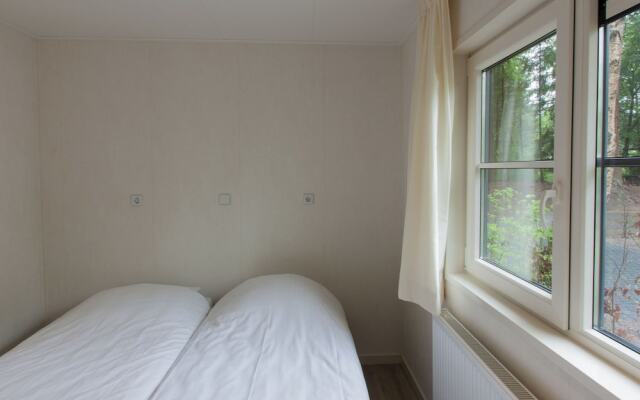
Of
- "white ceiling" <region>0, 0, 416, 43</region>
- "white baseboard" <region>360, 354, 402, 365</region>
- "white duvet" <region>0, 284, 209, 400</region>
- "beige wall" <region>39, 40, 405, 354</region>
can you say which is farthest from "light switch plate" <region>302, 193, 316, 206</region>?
"white baseboard" <region>360, 354, 402, 365</region>

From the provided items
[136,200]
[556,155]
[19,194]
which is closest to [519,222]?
[556,155]

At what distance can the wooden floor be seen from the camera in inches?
100.0

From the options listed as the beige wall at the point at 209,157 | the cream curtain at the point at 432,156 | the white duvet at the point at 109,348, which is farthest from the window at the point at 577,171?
the white duvet at the point at 109,348

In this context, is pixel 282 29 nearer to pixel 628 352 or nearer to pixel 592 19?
pixel 592 19

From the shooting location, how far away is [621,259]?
1149mm

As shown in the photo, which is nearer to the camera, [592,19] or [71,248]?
[592,19]

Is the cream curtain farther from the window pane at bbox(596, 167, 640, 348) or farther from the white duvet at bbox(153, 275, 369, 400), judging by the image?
the window pane at bbox(596, 167, 640, 348)

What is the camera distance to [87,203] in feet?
9.32

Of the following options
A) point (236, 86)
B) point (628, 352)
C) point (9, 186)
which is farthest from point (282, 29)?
point (628, 352)

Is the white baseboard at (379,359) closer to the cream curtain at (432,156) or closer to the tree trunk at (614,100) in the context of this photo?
the cream curtain at (432,156)

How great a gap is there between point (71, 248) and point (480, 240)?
9.17 feet

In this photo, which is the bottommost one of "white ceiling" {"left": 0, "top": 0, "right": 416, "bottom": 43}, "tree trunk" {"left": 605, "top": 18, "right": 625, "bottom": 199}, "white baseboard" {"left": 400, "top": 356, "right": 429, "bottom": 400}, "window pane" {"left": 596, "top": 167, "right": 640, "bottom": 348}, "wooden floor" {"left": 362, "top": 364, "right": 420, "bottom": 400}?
"wooden floor" {"left": 362, "top": 364, "right": 420, "bottom": 400}

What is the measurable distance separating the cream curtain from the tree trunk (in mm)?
724

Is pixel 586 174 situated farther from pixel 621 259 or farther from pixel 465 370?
pixel 465 370
